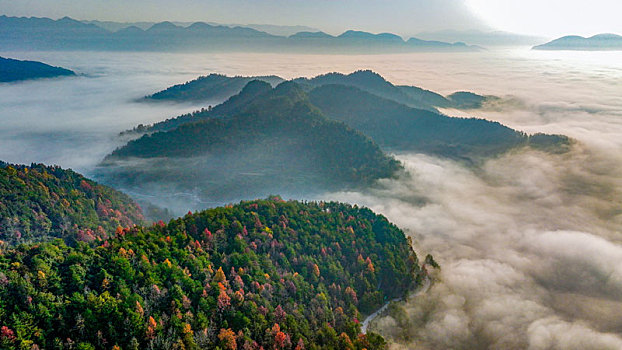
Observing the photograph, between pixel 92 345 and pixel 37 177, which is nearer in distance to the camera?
pixel 92 345

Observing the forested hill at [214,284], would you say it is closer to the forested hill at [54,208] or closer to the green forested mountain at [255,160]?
the forested hill at [54,208]

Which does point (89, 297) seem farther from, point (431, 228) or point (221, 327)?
point (431, 228)

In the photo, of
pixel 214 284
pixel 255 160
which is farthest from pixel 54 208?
pixel 255 160

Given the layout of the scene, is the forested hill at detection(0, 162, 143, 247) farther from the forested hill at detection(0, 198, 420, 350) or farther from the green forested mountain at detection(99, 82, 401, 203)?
the green forested mountain at detection(99, 82, 401, 203)

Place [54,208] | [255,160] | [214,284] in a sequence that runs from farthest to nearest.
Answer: [255,160] < [54,208] < [214,284]

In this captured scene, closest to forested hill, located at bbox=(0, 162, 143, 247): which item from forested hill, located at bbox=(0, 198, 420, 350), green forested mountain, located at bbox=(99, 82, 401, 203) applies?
forested hill, located at bbox=(0, 198, 420, 350)

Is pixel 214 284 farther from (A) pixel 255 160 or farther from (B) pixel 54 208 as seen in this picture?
(A) pixel 255 160

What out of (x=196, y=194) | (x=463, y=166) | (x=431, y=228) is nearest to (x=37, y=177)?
(x=196, y=194)
